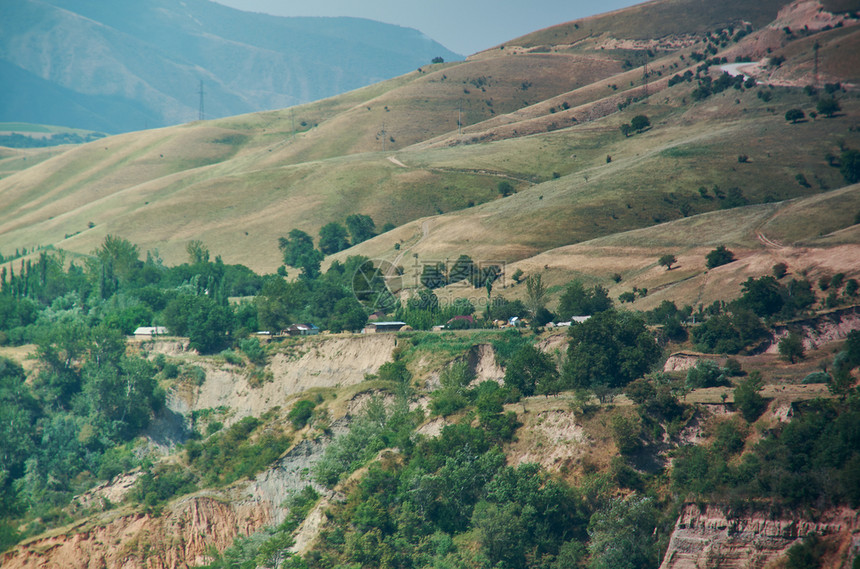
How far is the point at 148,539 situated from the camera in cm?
5638

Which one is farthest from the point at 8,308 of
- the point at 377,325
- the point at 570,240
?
the point at 570,240

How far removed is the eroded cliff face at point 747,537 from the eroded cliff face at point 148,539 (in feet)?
92.7

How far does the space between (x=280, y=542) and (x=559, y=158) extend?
121 m

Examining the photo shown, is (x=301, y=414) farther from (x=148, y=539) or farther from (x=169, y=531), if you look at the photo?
(x=148, y=539)

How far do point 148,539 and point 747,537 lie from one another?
36.5 meters

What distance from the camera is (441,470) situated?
5191 cm

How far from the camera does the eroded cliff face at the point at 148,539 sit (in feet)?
182

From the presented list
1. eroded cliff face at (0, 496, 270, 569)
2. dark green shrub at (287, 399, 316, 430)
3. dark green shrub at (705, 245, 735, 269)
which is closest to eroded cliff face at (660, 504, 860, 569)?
eroded cliff face at (0, 496, 270, 569)

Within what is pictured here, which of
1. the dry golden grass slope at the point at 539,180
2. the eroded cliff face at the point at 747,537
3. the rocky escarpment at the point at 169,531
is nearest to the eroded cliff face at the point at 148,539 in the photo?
the rocky escarpment at the point at 169,531

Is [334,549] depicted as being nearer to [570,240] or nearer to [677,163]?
[570,240]

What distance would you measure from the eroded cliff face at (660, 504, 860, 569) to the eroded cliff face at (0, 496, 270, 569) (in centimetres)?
2826

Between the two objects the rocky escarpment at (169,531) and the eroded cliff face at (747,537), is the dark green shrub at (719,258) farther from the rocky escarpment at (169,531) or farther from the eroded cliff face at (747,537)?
the eroded cliff face at (747,537)

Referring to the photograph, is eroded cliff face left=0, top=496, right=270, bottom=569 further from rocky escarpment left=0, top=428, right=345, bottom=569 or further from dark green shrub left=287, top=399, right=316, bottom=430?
dark green shrub left=287, top=399, right=316, bottom=430

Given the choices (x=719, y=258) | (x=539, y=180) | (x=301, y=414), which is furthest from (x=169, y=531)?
(x=539, y=180)
